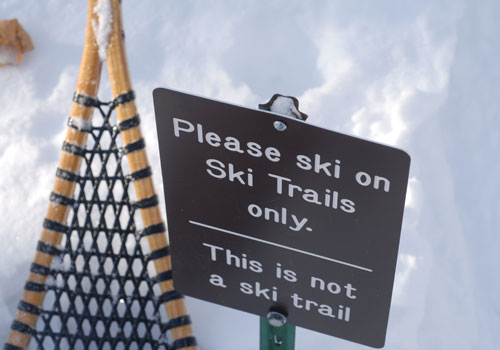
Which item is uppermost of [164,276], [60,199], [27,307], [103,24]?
[103,24]

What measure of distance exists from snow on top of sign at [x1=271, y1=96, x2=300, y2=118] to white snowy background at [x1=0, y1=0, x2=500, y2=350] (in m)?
1.09

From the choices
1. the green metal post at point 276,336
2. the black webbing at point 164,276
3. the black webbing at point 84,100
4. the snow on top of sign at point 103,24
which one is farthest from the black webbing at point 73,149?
the green metal post at point 276,336

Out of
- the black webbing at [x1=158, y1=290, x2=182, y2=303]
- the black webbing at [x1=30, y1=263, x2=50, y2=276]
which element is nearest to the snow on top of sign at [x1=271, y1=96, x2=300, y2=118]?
the black webbing at [x1=158, y1=290, x2=182, y2=303]

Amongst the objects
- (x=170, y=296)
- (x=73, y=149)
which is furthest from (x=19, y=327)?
(x=73, y=149)

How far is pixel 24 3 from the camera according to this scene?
2529mm

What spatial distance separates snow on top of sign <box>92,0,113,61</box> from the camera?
1.69 metres

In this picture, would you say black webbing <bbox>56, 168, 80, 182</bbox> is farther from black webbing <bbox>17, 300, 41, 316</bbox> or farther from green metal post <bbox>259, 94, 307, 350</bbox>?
green metal post <bbox>259, 94, 307, 350</bbox>

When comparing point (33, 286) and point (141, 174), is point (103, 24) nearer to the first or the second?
point (141, 174)

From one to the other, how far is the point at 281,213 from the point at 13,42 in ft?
5.11

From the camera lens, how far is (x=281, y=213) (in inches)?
48.3

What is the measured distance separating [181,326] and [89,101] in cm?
65

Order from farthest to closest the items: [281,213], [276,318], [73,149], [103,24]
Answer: [73,149] < [103,24] < [276,318] < [281,213]

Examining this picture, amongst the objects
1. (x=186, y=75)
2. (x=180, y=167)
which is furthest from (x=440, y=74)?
(x=180, y=167)

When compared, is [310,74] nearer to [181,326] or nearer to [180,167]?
[181,326]
